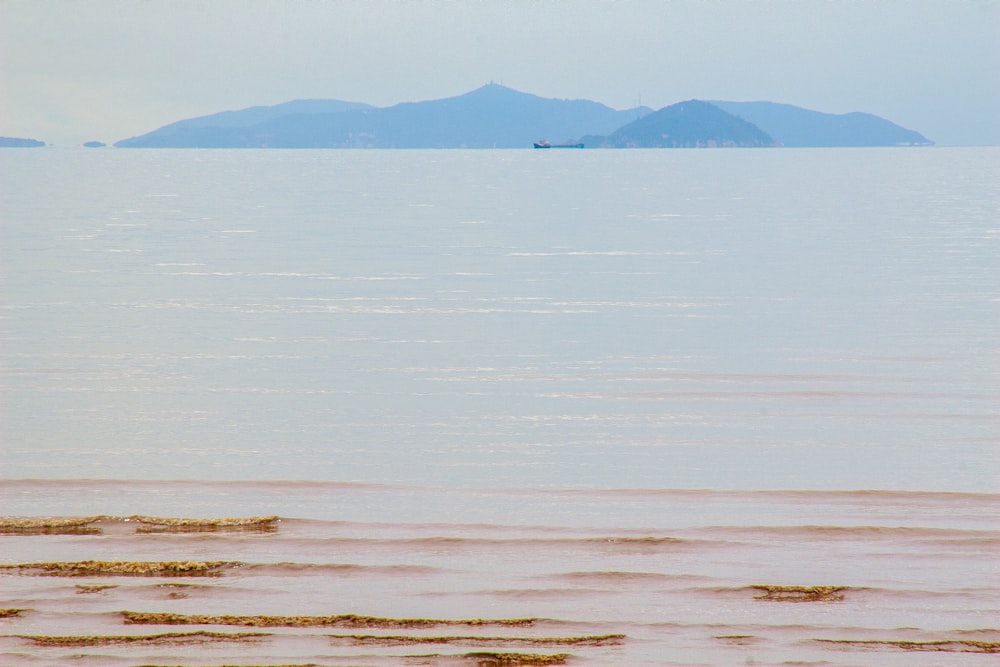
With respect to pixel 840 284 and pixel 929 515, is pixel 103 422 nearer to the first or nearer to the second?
pixel 929 515

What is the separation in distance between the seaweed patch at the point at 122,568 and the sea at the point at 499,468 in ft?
0.10

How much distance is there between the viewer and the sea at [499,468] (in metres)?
8.15

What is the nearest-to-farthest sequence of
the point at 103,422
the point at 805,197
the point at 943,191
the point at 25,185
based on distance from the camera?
1. the point at 103,422
2. the point at 805,197
3. the point at 943,191
4. the point at 25,185

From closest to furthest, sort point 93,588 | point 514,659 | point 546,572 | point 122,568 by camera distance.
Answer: point 514,659 < point 93,588 < point 122,568 < point 546,572

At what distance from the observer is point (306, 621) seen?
821 cm

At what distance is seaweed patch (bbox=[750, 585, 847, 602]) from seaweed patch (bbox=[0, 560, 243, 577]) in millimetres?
4001

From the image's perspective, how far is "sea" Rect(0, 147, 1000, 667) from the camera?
8.15 metres

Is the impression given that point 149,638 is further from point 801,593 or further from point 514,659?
point 801,593

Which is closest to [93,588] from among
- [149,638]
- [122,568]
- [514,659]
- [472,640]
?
[122,568]

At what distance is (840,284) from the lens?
97.5ft

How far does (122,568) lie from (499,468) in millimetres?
4649

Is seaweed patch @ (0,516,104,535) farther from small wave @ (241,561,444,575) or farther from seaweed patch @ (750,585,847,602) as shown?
seaweed patch @ (750,585,847,602)

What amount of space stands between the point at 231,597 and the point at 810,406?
938 cm

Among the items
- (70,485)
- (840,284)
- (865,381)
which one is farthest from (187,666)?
(840,284)
